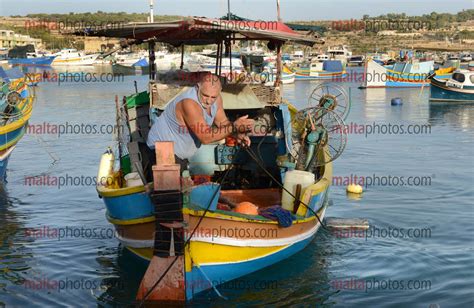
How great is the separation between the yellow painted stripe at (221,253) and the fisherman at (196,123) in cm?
131

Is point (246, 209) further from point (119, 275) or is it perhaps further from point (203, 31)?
point (203, 31)

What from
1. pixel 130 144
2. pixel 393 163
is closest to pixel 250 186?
pixel 130 144

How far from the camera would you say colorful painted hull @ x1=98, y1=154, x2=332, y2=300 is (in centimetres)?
901

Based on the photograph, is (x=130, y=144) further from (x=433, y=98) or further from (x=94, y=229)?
(x=433, y=98)

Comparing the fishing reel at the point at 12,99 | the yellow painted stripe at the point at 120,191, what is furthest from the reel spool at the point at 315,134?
the fishing reel at the point at 12,99

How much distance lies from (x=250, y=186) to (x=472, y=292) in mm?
4523

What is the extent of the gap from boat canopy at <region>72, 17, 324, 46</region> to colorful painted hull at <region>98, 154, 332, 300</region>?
2.66 m

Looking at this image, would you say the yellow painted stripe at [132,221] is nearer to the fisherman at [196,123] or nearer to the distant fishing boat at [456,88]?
the fisherman at [196,123]

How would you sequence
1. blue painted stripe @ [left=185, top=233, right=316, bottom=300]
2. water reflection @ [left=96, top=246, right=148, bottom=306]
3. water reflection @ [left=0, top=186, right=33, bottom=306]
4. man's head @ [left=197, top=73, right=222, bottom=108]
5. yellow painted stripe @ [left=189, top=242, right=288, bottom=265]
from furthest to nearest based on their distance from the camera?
water reflection @ [left=0, top=186, right=33, bottom=306] < water reflection @ [left=96, top=246, right=148, bottom=306] < blue painted stripe @ [left=185, top=233, right=316, bottom=300] < yellow painted stripe @ [left=189, top=242, right=288, bottom=265] < man's head @ [left=197, top=73, right=222, bottom=108]

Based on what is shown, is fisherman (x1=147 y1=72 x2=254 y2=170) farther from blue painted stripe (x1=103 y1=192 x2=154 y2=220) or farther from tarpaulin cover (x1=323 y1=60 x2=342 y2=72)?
tarpaulin cover (x1=323 y1=60 x2=342 y2=72)

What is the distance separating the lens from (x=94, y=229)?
1359 centimetres

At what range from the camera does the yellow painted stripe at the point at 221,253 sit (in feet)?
29.8

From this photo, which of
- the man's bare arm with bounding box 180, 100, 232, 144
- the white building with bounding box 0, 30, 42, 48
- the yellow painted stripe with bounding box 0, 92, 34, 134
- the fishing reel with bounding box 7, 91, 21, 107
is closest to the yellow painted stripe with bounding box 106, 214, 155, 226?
the man's bare arm with bounding box 180, 100, 232, 144

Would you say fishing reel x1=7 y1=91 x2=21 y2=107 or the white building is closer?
fishing reel x1=7 y1=91 x2=21 y2=107
